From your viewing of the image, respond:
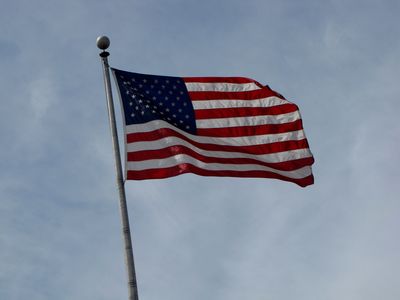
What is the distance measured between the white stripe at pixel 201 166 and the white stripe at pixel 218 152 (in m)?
0.32

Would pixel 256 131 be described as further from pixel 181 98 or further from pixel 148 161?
pixel 148 161

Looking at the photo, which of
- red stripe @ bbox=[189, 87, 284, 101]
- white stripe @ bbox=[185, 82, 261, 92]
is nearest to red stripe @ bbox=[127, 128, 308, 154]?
red stripe @ bbox=[189, 87, 284, 101]

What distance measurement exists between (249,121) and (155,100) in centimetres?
289

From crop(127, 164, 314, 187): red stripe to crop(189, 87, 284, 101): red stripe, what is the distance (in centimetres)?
267

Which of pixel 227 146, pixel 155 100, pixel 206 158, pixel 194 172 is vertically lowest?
pixel 194 172

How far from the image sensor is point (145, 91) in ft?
63.1

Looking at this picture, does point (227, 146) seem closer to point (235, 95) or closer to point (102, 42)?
point (235, 95)

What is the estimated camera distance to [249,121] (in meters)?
20.3

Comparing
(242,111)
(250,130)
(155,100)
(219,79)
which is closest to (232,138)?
(250,130)

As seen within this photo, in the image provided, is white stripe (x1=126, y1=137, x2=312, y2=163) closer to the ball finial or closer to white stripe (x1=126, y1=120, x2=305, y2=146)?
white stripe (x1=126, y1=120, x2=305, y2=146)

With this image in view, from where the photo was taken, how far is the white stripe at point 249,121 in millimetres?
19875

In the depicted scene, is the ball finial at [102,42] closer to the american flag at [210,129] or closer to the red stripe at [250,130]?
the american flag at [210,129]

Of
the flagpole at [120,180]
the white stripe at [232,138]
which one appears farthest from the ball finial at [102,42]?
the white stripe at [232,138]

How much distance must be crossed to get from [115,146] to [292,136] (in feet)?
19.9
